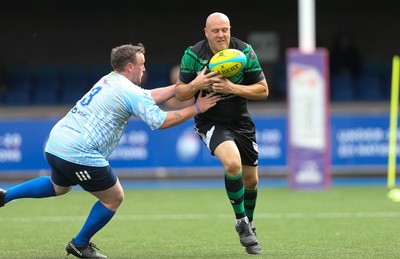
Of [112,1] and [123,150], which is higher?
[112,1]

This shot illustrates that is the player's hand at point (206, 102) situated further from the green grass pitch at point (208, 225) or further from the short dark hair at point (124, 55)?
the green grass pitch at point (208, 225)

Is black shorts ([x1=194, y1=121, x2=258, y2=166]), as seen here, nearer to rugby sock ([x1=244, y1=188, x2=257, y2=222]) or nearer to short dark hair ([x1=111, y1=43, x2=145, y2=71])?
rugby sock ([x1=244, y1=188, x2=257, y2=222])

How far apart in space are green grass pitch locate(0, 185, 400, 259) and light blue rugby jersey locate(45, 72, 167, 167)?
0.98 m

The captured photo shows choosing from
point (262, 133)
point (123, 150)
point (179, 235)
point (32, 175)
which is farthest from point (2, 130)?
point (179, 235)

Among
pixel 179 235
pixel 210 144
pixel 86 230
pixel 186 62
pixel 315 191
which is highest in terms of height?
pixel 186 62

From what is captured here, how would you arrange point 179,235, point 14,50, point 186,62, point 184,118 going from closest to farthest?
point 184,118 < point 186,62 < point 179,235 < point 14,50

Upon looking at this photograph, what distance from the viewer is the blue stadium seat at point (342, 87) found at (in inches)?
766

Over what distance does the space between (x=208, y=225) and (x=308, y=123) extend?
478 cm

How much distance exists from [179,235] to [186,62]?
2.06m

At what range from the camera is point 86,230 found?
25.3ft

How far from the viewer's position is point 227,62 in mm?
7875

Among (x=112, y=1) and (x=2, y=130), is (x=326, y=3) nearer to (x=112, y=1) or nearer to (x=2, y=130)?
(x=112, y=1)

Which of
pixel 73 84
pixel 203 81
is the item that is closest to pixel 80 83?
pixel 73 84

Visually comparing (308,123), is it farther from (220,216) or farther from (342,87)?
(342,87)
